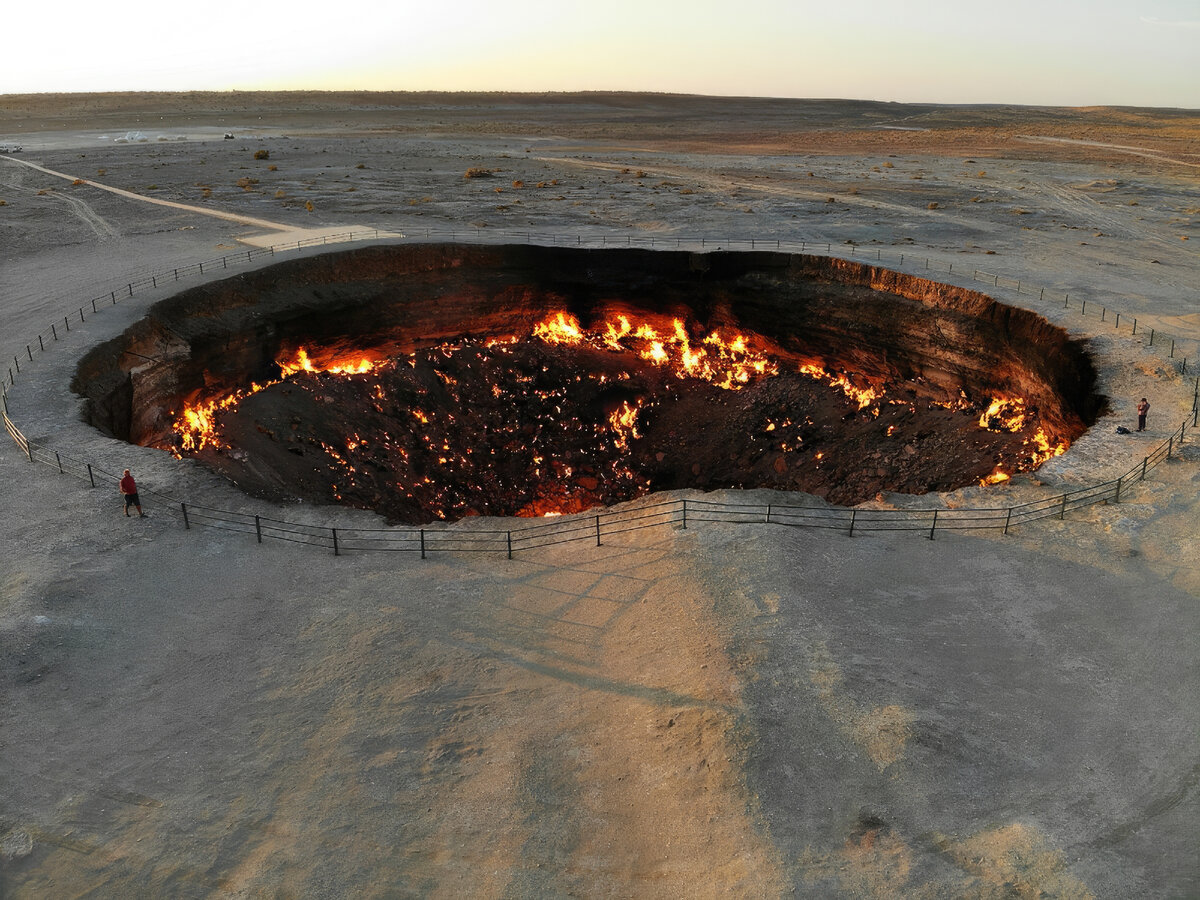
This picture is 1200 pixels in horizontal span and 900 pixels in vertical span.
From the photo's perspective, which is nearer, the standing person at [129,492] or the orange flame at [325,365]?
the standing person at [129,492]

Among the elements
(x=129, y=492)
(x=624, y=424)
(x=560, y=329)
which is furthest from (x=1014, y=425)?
(x=129, y=492)

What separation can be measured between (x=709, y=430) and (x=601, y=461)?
460cm

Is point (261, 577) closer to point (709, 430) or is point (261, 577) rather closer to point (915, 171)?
point (709, 430)

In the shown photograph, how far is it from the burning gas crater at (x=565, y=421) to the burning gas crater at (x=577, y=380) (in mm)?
94

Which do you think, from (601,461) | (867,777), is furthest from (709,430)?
(867,777)

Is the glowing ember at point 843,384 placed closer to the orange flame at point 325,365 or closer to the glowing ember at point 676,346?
the glowing ember at point 676,346

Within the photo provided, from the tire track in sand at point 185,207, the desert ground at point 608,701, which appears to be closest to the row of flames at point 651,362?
the desert ground at point 608,701

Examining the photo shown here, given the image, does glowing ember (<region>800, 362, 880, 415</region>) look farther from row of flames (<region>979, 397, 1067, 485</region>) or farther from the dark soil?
row of flames (<region>979, 397, 1067, 485</region>)

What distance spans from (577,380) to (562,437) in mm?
3311

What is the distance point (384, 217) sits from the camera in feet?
157

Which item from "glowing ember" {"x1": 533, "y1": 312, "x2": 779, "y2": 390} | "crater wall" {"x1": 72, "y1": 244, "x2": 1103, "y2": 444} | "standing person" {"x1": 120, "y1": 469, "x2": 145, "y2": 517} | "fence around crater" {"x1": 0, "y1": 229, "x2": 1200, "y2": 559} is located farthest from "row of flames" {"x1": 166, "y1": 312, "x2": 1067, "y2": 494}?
"standing person" {"x1": 120, "y1": 469, "x2": 145, "y2": 517}

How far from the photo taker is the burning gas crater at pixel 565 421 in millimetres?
27797

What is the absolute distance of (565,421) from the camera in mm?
34344

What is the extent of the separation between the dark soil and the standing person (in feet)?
22.9
